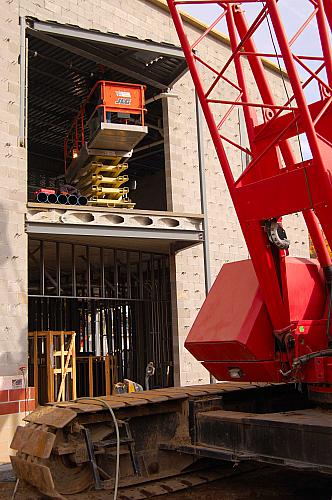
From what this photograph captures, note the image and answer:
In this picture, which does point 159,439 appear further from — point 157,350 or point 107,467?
point 157,350

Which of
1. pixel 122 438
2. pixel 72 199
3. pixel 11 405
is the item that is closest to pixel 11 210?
pixel 72 199

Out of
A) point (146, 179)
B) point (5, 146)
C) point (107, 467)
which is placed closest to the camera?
point (107, 467)

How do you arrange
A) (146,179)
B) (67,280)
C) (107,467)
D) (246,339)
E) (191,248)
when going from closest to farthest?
(246,339) → (107,467) → (191,248) → (67,280) → (146,179)

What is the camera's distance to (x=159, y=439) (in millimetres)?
7926

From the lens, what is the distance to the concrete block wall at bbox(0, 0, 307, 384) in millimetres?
12672

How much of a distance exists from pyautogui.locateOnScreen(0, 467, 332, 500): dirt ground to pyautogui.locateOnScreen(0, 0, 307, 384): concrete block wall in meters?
5.38

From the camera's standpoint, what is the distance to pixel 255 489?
302 inches

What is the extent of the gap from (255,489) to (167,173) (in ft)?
34.4

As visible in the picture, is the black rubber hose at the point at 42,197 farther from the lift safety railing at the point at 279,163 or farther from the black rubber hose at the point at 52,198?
the lift safety railing at the point at 279,163

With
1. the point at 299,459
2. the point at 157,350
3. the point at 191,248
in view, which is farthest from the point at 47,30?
the point at 299,459

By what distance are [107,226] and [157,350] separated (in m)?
5.04

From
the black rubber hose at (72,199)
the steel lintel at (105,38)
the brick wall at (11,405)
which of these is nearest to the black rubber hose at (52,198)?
the black rubber hose at (72,199)

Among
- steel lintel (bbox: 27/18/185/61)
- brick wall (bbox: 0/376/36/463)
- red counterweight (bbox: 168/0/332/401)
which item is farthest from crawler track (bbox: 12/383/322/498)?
steel lintel (bbox: 27/18/185/61)

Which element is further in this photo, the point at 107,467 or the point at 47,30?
the point at 47,30
